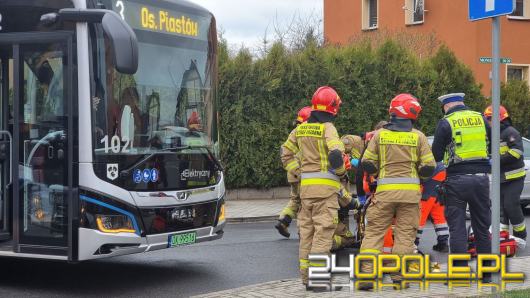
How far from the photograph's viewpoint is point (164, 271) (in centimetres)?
959

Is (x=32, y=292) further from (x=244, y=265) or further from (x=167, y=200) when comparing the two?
(x=244, y=265)

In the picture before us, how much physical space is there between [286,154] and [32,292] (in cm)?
298

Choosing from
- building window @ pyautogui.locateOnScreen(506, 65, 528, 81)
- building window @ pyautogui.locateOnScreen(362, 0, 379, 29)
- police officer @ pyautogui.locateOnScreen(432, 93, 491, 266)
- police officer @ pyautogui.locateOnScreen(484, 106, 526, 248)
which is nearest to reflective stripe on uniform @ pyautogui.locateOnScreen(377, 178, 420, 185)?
police officer @ pyautogui.locateOnScreen(432, 93, 491, 266)

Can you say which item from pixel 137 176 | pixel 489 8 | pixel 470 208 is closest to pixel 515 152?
pixel 470 208

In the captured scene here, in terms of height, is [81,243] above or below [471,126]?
below

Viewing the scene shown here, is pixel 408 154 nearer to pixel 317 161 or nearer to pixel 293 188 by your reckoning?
pixel 317 161

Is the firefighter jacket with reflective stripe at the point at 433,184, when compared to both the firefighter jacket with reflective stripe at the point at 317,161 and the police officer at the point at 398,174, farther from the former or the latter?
the firefighter jacket with reflective stripe at the point at 317,161

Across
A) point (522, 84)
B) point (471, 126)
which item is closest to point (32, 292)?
point (471, 126)

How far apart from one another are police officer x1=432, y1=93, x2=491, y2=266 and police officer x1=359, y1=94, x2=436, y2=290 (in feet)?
2.06

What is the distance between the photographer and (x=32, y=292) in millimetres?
8305

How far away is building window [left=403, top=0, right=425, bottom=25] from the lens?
31.2 m

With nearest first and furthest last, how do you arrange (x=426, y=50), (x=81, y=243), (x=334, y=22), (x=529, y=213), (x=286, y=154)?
1. (x=81, y=243)
2. (x=286, y=154)
3. (x=529, y=213)
4. (x=426, y=50)
5. (x=334, y=22)

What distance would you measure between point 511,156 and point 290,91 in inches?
355

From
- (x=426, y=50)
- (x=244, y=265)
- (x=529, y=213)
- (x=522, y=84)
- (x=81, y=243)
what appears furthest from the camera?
(x=426, y=50)
